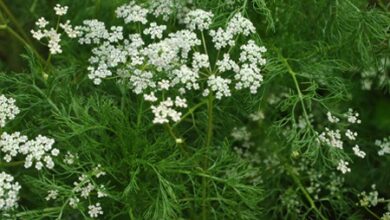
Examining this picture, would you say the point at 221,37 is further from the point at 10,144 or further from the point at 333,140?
the point at 10,144

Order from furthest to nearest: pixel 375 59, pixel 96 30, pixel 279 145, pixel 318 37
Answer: pixel 279 145
pixel 318 37
pixel 375 59
pixel 96 30

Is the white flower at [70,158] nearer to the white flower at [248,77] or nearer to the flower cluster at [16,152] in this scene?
the flower cluster at [16,152]

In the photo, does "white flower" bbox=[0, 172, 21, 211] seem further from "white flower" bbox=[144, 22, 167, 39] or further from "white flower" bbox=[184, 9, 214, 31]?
"white flower" bbox=[184, 9, 214, 31]

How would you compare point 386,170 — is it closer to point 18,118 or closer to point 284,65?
point 284,65

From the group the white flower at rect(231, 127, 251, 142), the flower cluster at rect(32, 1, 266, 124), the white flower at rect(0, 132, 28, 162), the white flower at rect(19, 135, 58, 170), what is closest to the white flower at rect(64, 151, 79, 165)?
the white flower at rect(19, 135, 58, 170)

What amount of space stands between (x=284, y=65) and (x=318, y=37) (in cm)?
60

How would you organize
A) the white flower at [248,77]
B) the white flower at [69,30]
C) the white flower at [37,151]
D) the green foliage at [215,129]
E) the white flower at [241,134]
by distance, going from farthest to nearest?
the white flower at [241,134]
the white flower at [69,30]
the green foliage at [215,129]
the white flower at [248,77]
the white flower at [37,151]


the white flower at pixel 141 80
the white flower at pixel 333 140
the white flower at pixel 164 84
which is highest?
the white flower at pixel 141 80

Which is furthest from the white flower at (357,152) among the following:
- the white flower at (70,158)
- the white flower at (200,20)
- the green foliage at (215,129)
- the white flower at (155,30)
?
the white flower at (70,158)

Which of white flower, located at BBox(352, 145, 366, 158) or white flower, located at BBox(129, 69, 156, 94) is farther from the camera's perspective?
white flower, located at BBox(352, 145, 366, 158)

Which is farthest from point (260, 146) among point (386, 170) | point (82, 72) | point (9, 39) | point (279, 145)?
point (9, 39)

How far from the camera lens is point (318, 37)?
12.0 ft

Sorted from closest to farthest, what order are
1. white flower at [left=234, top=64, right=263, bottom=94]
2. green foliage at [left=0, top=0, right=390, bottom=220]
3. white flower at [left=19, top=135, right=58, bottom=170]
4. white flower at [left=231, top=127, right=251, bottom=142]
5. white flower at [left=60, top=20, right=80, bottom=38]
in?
white flower at [left=19, top=135, right=58, bottom=170], white flower at [left=234, top=64, right=263, bottom=94], green foliage at [left=0, top=0, right=390, bottom=220], white flower at [left=60, top=20, right=80, bottom=38], white flower at [left=231, top=127, right=251, bottom=142]

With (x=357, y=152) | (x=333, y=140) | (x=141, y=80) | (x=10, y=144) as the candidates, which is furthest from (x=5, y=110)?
(x=357, y=152)
